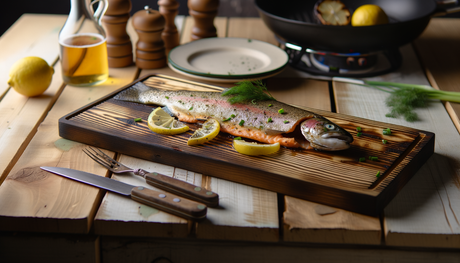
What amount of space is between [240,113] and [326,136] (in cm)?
35

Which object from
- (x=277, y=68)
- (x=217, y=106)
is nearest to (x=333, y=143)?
(x=217, y=106)

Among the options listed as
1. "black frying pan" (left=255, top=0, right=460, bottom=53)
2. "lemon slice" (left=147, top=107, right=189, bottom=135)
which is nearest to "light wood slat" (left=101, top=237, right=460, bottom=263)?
"lemon slice" (left=147, top=107, right=189, bottom=135)

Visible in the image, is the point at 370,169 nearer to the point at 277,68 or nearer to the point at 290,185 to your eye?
the point at 290,185

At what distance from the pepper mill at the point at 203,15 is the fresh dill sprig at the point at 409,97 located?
1000mm

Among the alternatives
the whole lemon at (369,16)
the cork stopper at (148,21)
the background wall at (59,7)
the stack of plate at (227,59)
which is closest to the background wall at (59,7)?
the background wall at (59,7)

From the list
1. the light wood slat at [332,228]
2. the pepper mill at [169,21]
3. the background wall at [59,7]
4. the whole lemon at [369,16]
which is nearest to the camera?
the light wood slat at [332,228]

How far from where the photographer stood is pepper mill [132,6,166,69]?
2.15m

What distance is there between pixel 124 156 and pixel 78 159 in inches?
6.2

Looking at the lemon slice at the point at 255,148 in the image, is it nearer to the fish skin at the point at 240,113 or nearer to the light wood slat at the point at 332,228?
the fish skin at the point at 240,113

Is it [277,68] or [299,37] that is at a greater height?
[299,37]

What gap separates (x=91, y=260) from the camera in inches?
47.8

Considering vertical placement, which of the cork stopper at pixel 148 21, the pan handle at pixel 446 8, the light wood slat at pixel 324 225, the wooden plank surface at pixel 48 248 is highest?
the pan handle at pixel 446 8

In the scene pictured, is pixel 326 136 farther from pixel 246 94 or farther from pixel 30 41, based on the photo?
pixel 30 41

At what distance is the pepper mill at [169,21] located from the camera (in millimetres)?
2357
